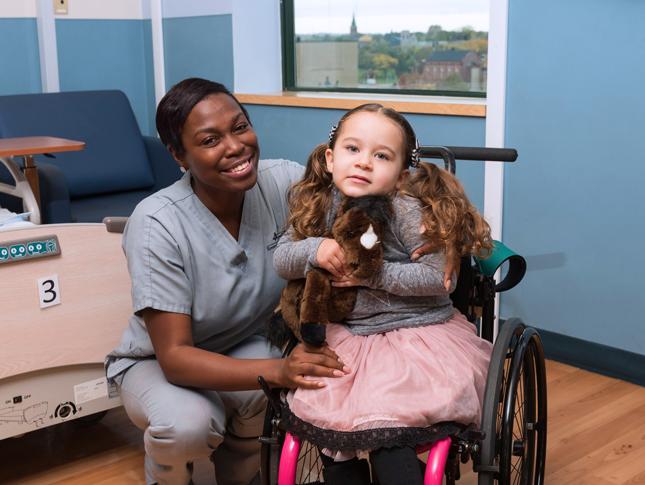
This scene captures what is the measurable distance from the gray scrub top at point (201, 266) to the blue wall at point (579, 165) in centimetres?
118

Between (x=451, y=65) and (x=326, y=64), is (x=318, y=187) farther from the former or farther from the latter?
(x=326, y=64)

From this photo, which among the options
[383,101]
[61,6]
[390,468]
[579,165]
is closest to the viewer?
[390,468]

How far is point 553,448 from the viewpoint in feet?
7.43

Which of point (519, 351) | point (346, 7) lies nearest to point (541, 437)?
point (519, 351)

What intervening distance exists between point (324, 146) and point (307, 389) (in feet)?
1.43

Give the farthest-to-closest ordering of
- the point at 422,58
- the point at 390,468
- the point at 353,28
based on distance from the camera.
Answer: the point at 353,28 < the point at 422,58 < the point at 390,468

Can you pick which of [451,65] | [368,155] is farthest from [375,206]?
[451,65]

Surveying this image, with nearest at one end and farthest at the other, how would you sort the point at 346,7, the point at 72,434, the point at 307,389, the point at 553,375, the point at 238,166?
the point at 307,389 < the point at 238,166 < the point at 72,434 < the point at 553,375 < the point at 346,7

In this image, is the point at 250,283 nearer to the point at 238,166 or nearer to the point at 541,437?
the point at 238,166

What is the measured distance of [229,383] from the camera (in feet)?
5.30

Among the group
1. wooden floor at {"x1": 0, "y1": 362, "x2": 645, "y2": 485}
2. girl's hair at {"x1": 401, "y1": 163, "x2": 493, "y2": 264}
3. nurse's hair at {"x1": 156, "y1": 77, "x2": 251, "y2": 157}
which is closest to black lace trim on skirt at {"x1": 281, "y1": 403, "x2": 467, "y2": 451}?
girl's hair at {"x1": 401, "y1": 163, "x2": 493, "y2": 264}

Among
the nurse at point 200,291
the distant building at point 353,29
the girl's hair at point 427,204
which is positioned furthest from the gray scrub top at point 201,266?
the distant building at point 353,29

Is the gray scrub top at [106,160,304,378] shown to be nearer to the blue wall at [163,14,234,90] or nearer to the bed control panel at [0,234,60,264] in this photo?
the bed control panel at [0,234,60,264]

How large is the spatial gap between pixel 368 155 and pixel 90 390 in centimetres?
97
